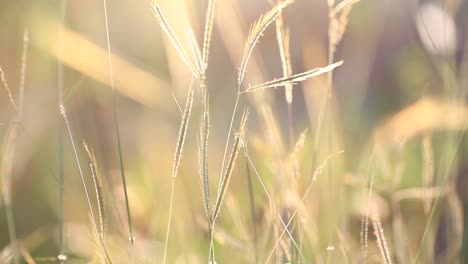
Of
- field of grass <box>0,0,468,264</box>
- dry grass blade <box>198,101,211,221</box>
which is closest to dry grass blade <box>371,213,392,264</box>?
field of grass <box>0,0,468,264</box>

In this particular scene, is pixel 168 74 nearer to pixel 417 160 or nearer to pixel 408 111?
→ pixel 417 160

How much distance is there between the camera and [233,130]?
1315 millimetres

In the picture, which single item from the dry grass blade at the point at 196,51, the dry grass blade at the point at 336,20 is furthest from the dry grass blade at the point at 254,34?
the dry grass blade at the point at 336,20

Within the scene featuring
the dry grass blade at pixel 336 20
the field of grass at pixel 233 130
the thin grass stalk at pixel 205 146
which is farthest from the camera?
the field of grass at pixel 233 130

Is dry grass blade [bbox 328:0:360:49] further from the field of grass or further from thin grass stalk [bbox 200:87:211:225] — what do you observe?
thin grass stalk [bbox 200:87:211:225]

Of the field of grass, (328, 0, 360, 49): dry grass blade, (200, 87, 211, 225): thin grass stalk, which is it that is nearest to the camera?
(200, 87, 211, 225): thin grass stalk

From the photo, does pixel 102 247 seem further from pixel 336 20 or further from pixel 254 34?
pixel 336 20

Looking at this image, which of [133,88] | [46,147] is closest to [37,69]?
[46,147]

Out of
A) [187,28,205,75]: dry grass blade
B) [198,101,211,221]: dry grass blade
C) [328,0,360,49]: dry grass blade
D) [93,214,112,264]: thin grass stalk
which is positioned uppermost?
[328,0,360,49]: dry grass blade

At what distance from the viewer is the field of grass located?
3.12 ft

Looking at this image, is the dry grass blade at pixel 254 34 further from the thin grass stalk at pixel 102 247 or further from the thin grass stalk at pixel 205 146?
the thin grass stalk at pixel 102 247

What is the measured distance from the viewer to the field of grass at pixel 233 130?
950mm

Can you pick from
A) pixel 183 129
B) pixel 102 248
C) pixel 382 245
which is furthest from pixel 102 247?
pixel 382 245

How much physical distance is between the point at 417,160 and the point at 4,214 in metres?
0.89
